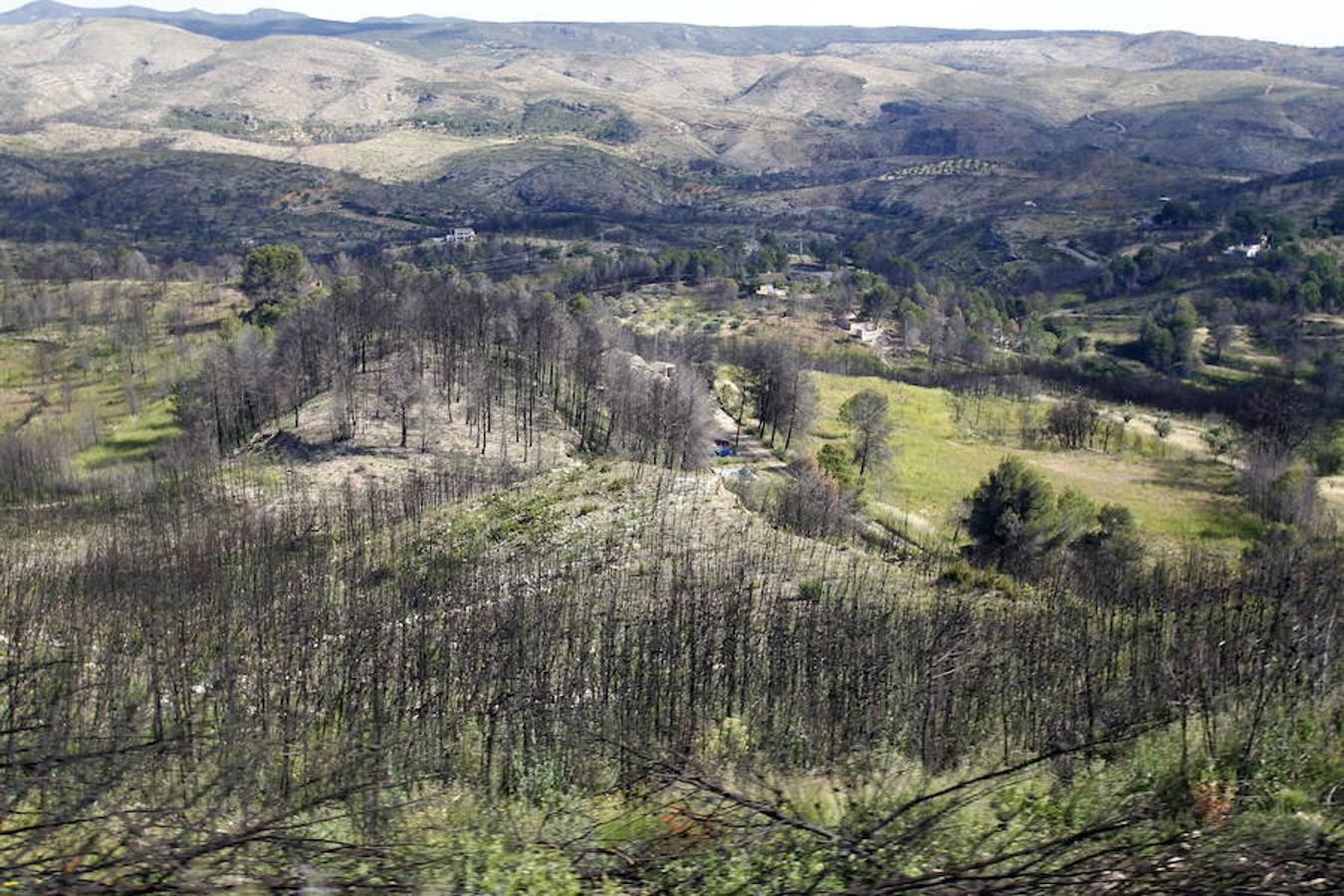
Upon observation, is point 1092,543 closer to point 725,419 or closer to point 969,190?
point 725,419

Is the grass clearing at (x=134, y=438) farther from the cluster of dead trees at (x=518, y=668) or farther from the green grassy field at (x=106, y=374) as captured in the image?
the cluster of dead trees at (x=518, y=668)

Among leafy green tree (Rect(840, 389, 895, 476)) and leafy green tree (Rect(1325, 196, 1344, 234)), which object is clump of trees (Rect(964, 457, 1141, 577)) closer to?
leafy green tree (Rect(840, 389, 895, 476))

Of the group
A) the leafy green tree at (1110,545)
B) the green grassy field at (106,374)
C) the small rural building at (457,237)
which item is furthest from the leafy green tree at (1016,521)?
the small rural building at (457,237)

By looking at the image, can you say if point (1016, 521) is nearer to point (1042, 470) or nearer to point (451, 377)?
point (1042, 470)

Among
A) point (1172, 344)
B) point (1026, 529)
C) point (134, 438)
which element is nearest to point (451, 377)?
point (134, 438)

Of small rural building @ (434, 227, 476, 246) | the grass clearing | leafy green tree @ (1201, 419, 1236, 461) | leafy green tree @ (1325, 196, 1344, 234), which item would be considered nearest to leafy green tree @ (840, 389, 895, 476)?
leafy green tree @ (1201, 419, 1236, 461)

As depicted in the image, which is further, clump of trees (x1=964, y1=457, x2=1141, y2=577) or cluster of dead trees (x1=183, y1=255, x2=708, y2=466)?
cluster of dead trees (x1=183, y1=255, x2=708, y2=466)

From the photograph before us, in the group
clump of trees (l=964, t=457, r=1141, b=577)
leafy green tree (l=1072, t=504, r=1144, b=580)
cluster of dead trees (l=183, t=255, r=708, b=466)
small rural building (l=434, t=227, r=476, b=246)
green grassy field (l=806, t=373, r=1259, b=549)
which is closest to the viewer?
leafy green tree (l=1072, t=504, r=1144, b=580)
